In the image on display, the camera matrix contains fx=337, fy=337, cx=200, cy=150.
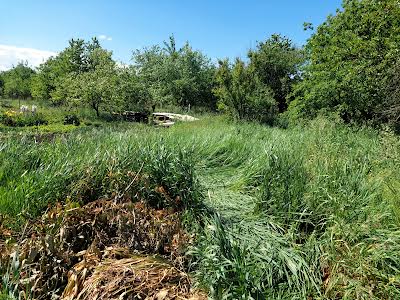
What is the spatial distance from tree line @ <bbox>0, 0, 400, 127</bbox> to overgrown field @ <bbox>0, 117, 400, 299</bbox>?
7513 mm

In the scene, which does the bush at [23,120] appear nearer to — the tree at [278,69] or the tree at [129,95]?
the tree at [129,95]

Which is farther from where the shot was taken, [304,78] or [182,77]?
[182,77]

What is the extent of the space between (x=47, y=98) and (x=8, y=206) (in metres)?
25.8

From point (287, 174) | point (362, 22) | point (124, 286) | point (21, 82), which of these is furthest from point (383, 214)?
point (21, 82)

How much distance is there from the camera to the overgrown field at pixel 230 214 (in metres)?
2.25

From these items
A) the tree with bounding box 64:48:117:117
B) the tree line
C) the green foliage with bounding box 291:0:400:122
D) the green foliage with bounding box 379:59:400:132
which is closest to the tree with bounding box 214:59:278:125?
the tree line

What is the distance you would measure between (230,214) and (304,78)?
1358 cm

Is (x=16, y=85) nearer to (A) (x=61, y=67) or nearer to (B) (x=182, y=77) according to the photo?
(A) (x=61, y=67)

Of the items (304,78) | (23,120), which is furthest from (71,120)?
(304,78)

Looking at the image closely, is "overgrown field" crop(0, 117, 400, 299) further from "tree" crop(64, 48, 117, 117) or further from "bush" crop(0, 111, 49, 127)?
"tree" crop(64, 48, 117, 117)

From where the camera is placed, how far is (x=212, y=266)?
83.2 inches

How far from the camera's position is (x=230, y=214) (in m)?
3.42

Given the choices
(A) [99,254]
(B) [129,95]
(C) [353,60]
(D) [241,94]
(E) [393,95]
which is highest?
(C) [353,60]

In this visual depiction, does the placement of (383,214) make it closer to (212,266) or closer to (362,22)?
(212,266)
